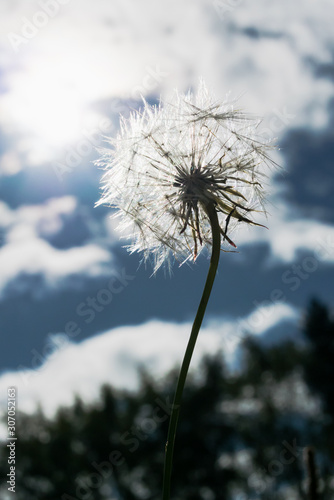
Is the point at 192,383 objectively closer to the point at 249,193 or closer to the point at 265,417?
the point at 265,417

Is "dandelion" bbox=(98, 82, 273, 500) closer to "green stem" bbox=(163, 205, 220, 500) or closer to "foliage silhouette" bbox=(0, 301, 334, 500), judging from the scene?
"green stem" bbox=(163, 205, 220, 500)

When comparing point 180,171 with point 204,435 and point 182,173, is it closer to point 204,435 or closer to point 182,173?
point 182,173

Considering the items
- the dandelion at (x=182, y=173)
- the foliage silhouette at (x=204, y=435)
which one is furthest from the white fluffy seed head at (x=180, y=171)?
the foliage silhouette at (x=204, y=435)

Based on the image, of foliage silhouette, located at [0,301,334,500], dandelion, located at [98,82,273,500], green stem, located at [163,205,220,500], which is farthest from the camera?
foliage silhouette, located at [0,301,334,500]

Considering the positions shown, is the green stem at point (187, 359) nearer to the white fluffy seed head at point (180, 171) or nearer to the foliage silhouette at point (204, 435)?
the white fluffy seed head at point (180, 171)

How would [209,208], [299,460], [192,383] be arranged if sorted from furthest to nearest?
[192,383] → [299,460] → [209,208]

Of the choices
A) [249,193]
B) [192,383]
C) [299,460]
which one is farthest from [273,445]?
[249,193]

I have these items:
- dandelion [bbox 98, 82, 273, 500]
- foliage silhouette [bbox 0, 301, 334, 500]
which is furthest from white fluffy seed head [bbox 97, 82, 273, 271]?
foliage silhouette [bbox 0, 301, 334, 500]
